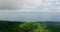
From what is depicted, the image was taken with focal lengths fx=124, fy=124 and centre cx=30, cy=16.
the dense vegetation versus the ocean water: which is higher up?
the ocean water

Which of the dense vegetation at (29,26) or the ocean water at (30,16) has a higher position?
the ocean water at (30,16)

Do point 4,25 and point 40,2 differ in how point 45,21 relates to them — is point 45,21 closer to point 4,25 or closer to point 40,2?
point 40,2

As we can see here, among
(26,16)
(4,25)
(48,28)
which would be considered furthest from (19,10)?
(48,28)

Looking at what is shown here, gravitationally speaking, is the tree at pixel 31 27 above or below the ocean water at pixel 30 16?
below
